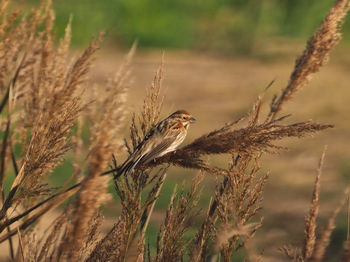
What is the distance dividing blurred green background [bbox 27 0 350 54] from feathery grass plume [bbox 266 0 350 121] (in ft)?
31.8

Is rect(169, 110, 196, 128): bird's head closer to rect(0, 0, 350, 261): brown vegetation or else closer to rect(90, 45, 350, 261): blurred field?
rect(0, 0, 350, 261): brown vegetation

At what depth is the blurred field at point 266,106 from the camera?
285 inches

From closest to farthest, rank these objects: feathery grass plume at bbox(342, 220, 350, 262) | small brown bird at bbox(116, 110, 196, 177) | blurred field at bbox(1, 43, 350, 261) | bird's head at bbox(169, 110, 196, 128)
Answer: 1. feathery grass plume at bbox(342, 220, 350, 262)
2. small brown bird at bbox(116, 110, 196, 177)
3. bird's head at bbox(169, 110, 196, 128)
4. blurred field at bbox(1, 43, 350, 261)

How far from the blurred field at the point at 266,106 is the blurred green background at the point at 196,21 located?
359mm

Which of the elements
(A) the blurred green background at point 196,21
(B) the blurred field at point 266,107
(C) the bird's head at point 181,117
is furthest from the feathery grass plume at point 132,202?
(A) the blurred green background at point 196,21

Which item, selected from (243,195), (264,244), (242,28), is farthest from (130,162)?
(242,28)

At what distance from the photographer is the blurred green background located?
13.2 metres

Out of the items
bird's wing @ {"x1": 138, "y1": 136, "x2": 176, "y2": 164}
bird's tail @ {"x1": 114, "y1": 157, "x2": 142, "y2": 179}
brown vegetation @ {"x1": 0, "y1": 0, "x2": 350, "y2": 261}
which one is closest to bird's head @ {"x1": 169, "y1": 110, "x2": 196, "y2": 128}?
bird's wing @ {"x1": 138, "y1": 136, "x2": 176, "y2": 164}

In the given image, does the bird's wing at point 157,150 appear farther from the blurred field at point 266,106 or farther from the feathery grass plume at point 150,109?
the blurred field at point 266,106

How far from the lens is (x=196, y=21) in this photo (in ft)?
45.2

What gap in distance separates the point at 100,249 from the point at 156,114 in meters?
0.58

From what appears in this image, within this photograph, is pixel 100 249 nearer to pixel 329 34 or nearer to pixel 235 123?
pixel 235 123

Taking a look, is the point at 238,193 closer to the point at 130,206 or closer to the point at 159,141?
the point at 130,206

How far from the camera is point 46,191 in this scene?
295cm
